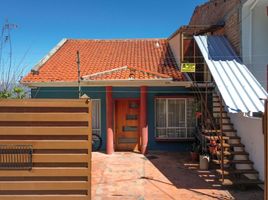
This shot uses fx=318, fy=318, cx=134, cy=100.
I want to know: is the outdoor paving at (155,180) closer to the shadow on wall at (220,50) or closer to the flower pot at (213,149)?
the flower pot at (213,149)

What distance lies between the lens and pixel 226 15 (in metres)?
13.9

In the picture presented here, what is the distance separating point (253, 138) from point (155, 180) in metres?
3.23

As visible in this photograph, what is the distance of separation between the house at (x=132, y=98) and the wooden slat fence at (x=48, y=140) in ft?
24.8

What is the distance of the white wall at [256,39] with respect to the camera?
11.5m

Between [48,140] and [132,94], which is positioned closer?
[48,140]

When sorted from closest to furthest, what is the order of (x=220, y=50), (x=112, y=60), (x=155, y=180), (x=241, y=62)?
(x=155, y=180)
(x=241, y=62)
(x=220, y=50)
(x=112, y=60)

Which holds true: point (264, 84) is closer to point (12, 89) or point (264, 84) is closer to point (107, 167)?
point (107, 167)

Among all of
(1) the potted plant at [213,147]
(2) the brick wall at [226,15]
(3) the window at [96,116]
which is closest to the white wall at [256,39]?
(2) the brick wall at [226,15]

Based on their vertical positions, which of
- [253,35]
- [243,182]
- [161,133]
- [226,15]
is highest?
[226,15]

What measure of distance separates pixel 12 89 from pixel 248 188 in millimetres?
7711

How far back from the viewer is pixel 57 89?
47.3ft

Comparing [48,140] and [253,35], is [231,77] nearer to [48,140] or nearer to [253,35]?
[253,35]

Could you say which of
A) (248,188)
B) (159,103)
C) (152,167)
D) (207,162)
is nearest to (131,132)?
(159,103)

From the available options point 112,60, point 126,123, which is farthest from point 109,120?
point 112,60
